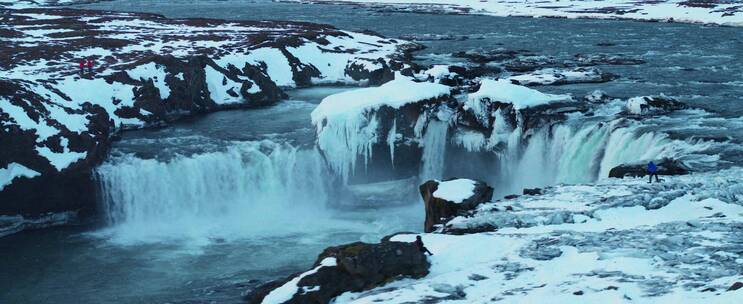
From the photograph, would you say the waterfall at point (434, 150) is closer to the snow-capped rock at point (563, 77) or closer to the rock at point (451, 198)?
the rock at point (451, 198)

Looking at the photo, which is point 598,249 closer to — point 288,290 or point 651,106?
point 288,290

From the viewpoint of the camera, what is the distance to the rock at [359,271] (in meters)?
18.2

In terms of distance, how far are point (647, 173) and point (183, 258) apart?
16838mm

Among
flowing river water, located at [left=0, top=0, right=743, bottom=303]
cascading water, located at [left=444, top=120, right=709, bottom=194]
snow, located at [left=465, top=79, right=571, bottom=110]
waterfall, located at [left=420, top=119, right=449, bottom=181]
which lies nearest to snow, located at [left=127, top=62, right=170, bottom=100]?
flowing river water, located at [left=0, top=0, right=743, bottom=303]

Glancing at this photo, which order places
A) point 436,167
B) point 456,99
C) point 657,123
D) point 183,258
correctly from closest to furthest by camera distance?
point 183,258
point 657,123
point 436,167
point 456,99

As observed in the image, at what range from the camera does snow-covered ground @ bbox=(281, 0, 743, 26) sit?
305ft

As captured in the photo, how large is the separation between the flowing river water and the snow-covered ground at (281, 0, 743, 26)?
49.1 metres

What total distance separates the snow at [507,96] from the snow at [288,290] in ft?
56.4

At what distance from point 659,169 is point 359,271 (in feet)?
42.4

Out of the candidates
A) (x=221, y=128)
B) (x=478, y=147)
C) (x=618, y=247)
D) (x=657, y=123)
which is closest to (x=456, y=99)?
(x=478, y=147)

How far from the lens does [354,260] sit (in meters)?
18.6

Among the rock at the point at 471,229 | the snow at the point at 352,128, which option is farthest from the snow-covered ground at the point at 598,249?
the snow at the point at 352,128

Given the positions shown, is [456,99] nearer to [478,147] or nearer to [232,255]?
[478,147]

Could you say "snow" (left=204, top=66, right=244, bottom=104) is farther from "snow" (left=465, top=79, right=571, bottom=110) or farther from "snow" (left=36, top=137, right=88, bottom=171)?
"snow" (left=465, top=79, right=571, bottom=110)
